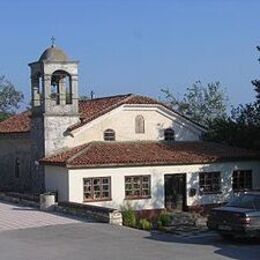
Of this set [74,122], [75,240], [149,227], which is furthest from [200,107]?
[75,240]

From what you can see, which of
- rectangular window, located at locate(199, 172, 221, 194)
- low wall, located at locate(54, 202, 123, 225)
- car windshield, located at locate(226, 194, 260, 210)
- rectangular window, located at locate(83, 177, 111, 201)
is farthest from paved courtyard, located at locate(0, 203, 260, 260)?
rectangular window, located at locate(199, 172, 221, 194)

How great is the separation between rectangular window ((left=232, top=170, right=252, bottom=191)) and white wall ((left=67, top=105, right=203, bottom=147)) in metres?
3.59

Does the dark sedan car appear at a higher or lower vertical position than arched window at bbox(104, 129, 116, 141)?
lower

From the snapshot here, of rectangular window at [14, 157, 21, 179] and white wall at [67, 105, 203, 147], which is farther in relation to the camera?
rectangular window at [14, 157, 21, 179]

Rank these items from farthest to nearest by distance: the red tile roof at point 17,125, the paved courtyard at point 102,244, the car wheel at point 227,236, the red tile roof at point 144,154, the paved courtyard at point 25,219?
the red tile roof at point 17,125 → the red tile roof at point 144,154 → the paved courtyard at point 25,219 → the car wheel at point 227,236 → the paved courtyard at point 102,244

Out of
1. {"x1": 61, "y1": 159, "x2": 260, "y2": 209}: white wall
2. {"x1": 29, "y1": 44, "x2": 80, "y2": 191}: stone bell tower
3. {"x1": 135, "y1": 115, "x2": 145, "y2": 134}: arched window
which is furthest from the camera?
{"x1": 135, "y1": 115, "x2": 145, "y2": 134}: arched window

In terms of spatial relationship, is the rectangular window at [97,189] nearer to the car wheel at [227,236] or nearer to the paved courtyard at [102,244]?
the paved courtyard at [102,244]

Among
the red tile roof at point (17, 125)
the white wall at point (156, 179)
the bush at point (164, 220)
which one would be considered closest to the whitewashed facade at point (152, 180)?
the white wall at point (156, 179)

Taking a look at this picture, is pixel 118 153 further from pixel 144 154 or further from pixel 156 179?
pixel 156 179

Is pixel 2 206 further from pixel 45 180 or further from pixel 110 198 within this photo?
pixel 110 198

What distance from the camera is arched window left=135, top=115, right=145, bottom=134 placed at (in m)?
37.5

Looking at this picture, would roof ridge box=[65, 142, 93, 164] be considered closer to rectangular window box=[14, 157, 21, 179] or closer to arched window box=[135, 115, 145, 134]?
arched window box=[135, 115, 145, 134]

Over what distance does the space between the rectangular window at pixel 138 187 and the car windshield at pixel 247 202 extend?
38.7 feet

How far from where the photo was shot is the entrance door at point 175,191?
35438 millimetres
